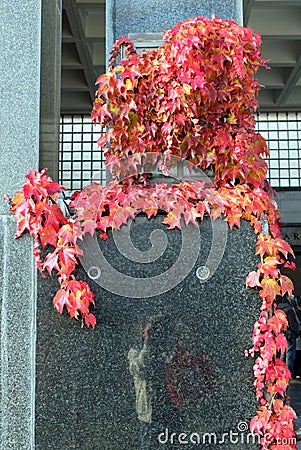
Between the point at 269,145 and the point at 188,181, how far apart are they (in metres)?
16.9

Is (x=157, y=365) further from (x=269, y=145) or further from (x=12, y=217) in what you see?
(x=269, y=145)

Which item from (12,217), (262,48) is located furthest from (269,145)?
(12,217)

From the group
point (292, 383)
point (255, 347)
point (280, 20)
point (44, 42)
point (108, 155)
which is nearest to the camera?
point (255, 347)

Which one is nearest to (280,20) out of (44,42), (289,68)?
(289,68)

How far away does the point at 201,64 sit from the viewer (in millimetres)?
3385

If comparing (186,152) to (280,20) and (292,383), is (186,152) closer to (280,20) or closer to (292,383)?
(292,383)

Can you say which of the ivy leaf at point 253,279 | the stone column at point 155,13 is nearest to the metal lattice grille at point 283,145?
the stone column at point 155,13

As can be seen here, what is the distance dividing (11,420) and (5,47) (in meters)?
2.18

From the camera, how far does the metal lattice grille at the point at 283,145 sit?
19.9 m

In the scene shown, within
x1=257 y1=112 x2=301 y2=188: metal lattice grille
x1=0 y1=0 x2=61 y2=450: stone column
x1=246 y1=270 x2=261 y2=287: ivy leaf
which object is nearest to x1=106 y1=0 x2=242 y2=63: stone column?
x1=0 y1=0 x2=61 y2=450: stone column

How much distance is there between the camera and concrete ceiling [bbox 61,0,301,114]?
12904mm

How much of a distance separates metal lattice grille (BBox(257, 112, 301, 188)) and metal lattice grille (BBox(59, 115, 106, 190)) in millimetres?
5468

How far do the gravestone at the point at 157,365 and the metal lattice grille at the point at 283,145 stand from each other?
669 inches

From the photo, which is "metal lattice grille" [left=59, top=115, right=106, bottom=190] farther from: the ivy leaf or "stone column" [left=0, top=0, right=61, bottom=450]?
the ivy leaf
